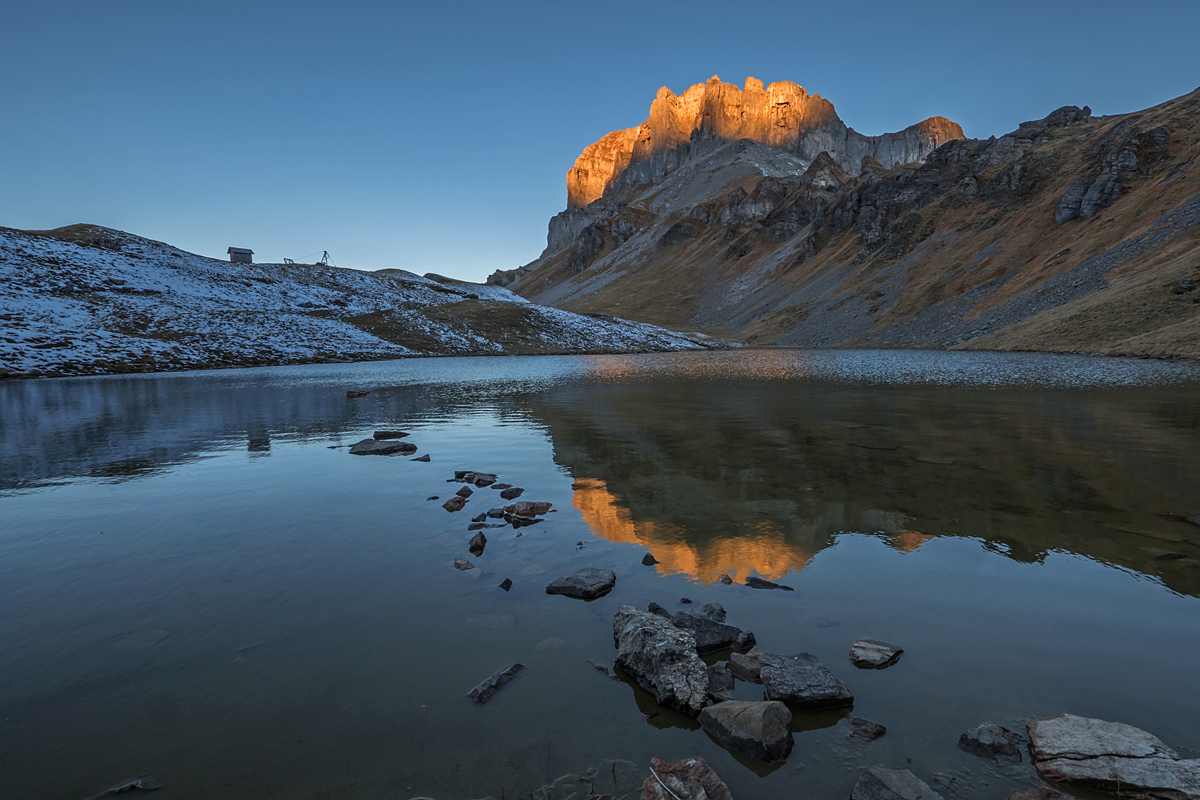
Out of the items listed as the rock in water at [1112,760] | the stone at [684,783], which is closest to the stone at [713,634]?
the stone at [684,783]

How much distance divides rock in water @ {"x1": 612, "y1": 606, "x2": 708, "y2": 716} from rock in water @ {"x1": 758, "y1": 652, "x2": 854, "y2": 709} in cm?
72

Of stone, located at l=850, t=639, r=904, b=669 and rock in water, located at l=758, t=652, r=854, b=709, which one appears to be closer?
rock in water, located at l=758, t=652, r=854, b=709

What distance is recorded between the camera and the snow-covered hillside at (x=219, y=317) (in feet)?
219

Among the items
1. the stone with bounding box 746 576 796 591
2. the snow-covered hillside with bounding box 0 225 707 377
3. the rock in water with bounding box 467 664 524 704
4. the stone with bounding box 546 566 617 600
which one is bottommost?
the rock in water with bounding box 467 664 524 704

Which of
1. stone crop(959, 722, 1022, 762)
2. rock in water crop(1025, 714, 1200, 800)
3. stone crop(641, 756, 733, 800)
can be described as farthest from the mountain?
stone crop(641, 756, 733, 800)

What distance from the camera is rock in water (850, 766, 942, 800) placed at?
4.20 metres

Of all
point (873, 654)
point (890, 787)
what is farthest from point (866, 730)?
point (873, 654)

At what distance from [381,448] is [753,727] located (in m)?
16.5

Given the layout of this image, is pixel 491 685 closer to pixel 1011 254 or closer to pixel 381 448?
pixel 381 448

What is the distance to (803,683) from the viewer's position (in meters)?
5.58

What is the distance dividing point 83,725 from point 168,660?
3.84ft

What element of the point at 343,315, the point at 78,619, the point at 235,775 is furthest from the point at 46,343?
the point at 235,775

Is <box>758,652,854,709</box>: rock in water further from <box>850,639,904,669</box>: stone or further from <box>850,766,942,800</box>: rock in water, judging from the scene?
<box>850,766,942,800</box>: rock in water

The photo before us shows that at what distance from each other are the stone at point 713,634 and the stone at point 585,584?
1.47m
